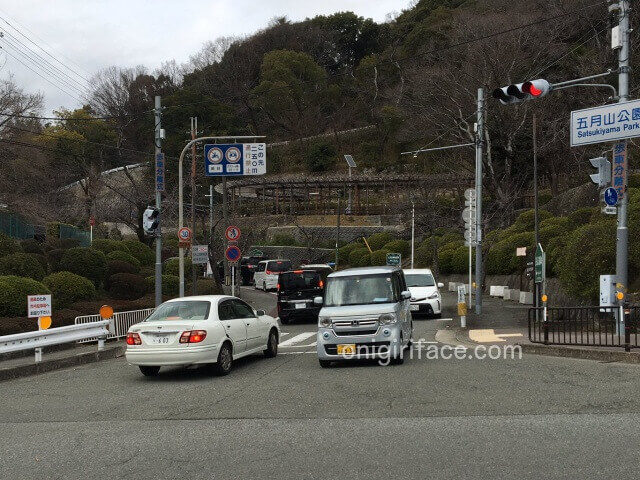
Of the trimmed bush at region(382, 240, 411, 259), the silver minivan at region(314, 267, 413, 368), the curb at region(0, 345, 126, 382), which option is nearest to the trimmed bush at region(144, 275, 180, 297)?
the curb at region(0, 345, 126, 382)

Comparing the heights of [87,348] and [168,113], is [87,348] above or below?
below

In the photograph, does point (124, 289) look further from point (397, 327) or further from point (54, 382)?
point (397, 327)

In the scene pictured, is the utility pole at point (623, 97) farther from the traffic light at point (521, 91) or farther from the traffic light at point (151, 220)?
the traffic light at point (151, 220)

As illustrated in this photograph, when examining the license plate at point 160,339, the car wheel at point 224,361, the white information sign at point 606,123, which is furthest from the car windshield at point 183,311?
the white information sign at point 606,123

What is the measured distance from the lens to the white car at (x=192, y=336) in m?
12.7

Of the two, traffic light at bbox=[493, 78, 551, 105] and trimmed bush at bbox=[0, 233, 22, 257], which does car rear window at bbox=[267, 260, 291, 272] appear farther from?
traffic light at bbox=[493, 78, 551, 105]

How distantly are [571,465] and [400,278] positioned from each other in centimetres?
920

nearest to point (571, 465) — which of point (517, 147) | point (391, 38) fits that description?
point (517, 147)

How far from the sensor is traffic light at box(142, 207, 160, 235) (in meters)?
22.7

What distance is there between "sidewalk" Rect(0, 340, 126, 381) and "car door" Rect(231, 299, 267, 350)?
436 cm

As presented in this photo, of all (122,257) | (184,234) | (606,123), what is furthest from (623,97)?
(122,257)

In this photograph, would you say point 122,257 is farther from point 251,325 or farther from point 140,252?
point 251,325

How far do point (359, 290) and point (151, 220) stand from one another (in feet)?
34.5

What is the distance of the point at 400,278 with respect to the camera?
15.5 m
